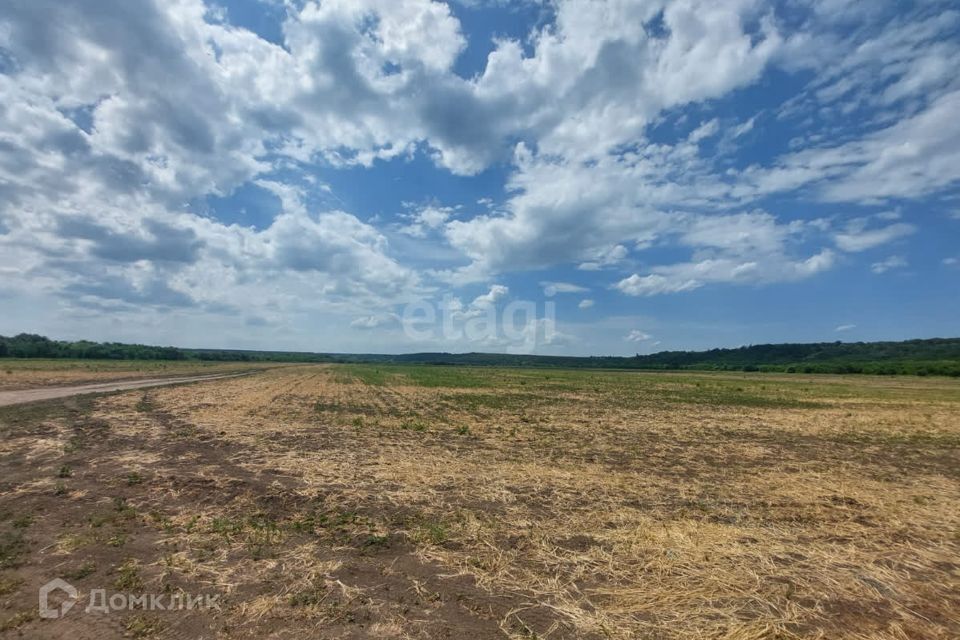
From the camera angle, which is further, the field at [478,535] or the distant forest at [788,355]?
the distant forest at [788,355]

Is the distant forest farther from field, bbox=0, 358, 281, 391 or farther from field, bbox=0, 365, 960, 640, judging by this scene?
field, bbox=0, 365, 960, 640

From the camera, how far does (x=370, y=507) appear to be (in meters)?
8.39

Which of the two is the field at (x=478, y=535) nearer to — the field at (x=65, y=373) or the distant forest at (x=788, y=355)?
the field at (x=65, y=373)

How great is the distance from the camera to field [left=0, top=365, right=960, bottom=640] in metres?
4.84

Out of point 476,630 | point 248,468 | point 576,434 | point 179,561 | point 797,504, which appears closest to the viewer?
point 476,630

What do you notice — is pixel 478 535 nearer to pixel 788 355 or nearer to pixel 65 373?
pixel 65 373

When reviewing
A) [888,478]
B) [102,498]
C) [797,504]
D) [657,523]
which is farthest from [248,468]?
[888,478]

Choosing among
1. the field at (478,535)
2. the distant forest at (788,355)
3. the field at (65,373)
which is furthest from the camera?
the distant forest at (788,355)

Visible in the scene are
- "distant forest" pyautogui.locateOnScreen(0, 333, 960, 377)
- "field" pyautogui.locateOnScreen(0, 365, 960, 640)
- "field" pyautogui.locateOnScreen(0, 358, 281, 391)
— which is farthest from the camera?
"distant forest" pyautogui.locateOnScreen(0, 333, 960, 377)

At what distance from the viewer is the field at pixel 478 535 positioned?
15.9 ft

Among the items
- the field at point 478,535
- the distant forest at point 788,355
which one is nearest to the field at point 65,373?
the field at point 478,535

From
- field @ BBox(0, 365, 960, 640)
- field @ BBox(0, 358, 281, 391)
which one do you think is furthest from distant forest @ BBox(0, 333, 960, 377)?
field @ BBox(0, 365, 960, 640)

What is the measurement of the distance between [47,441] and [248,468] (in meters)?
8.41

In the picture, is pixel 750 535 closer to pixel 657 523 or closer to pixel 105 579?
pixel 657 523
